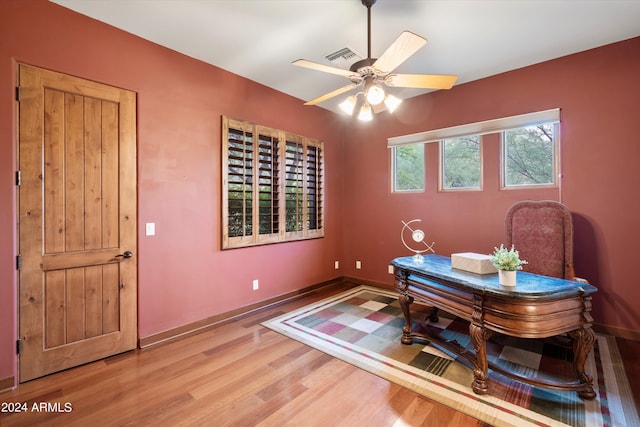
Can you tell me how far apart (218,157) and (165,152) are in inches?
23.1

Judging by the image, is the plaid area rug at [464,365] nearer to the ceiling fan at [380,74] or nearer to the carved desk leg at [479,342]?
the carved desk leg at [479,342]

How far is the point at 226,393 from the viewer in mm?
2131

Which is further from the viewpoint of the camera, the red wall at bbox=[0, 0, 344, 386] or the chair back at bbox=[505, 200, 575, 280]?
the chair back at bbox=[505, 200, 575, 280]

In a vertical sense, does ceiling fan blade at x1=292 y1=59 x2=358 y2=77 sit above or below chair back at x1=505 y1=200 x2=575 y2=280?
above

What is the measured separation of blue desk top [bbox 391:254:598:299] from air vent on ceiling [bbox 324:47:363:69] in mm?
2241

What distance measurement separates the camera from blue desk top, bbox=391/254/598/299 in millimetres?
1855

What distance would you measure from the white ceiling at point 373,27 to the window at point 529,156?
79 cm

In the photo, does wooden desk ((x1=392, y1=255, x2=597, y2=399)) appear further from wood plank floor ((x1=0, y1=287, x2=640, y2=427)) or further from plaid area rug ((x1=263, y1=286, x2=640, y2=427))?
wood plank floor ((x1=0, y1=287, x2=640, y2=427))

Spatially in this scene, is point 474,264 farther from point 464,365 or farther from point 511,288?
point 464,365

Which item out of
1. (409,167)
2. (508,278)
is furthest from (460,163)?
(508,278)

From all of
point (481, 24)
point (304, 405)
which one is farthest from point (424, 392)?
point (481, 24)

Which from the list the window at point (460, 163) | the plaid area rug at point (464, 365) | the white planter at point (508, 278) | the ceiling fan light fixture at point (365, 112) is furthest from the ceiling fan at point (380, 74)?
the plaid area rug at point (464, 365)

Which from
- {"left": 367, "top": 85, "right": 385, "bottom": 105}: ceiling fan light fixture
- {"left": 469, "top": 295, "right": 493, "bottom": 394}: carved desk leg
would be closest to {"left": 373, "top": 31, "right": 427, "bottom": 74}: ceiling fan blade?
{"left": 367, "top": 85, "right": 385, "bottom": 105}: ceiling fan light fixture

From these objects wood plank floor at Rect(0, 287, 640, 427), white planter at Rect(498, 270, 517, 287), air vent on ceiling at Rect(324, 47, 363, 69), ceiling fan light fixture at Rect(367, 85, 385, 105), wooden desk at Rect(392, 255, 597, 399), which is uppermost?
air vent on ceiling at Rect(324, 47, 363, 69)
